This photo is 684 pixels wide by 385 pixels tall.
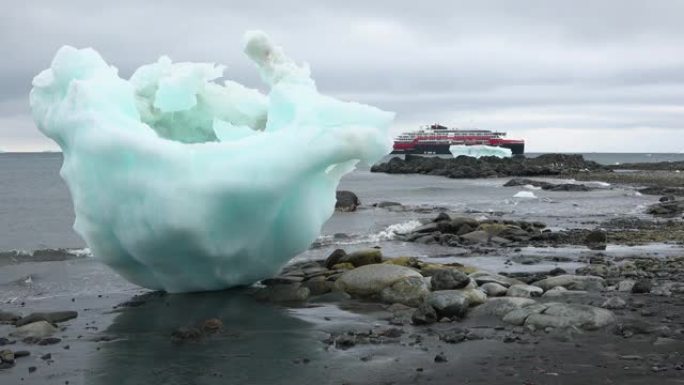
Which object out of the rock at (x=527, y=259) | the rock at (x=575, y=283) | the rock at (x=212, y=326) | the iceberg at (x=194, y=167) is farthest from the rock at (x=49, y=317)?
the rock at (x=527, y=259)

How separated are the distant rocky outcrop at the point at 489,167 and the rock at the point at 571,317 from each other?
62.3 metres

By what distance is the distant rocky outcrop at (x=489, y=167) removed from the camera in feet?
237

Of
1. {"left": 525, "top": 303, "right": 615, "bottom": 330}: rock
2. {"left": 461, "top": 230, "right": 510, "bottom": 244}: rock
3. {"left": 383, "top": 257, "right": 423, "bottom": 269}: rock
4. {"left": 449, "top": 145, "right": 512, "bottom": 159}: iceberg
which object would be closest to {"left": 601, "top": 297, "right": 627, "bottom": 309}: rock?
{"left": 525, "top": 303, "right": 615, "bottom": 330}: rock

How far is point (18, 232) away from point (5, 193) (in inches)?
1140

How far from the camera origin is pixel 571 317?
9.63 metres

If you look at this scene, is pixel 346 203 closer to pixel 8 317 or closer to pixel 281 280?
pixel 281 280

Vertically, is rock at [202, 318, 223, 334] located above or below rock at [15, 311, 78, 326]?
above

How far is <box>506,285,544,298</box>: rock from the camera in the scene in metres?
11.6

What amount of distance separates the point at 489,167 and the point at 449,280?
212 ft

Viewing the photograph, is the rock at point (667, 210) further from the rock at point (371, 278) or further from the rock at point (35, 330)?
the rock at point (35, 330)

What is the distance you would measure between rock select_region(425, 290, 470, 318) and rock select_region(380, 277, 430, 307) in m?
0.86

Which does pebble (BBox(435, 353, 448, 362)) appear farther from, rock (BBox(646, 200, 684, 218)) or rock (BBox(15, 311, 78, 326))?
rock (BBox(646, 200, 684, 218))

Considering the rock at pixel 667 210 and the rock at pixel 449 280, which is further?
the rock at pixel 667 210

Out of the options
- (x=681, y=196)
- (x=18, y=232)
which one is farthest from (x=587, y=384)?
(x=681, y=196)
